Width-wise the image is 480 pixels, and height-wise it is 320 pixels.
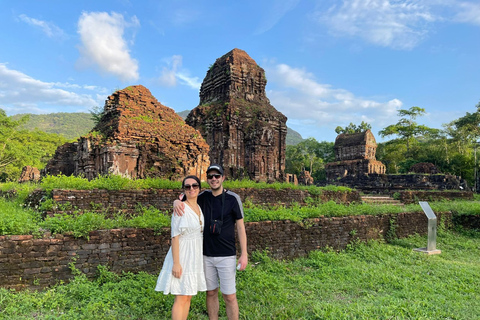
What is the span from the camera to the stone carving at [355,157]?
28.8 m

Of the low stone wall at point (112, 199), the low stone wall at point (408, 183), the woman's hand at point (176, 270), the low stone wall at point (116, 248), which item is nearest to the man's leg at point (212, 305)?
the woman's hand at point (176, 270)

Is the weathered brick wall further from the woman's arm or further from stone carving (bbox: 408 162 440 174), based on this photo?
stone carving (bbox: 408 162 440 174)

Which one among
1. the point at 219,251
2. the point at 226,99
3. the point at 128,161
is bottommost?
the point at 219,251

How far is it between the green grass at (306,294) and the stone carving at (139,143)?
6.62 m

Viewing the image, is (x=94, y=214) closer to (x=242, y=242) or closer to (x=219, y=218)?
(x=219, y=218)

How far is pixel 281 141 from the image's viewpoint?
21516 millimetres

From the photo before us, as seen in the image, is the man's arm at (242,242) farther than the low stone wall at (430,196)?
No

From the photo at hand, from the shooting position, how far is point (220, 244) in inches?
129

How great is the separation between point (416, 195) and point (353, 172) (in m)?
13.0

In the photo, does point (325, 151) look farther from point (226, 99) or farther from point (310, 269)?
point (310, 269)

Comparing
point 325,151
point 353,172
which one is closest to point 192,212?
point 353,172

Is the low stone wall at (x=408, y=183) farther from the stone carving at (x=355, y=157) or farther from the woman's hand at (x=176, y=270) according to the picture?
the woman's hand at (x=176, y=270)

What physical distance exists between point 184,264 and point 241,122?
1687 cm

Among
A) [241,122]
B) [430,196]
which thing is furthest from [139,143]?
[430,196]
